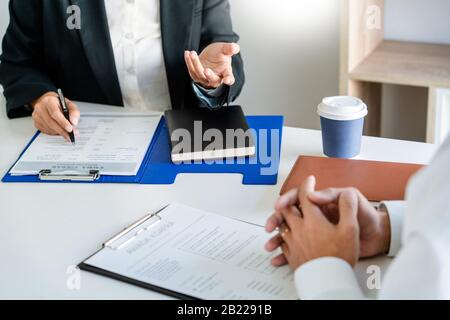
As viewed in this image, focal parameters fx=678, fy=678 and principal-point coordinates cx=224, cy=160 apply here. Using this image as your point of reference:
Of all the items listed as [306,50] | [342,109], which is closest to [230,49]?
[342,109]

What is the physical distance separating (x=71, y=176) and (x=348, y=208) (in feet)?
2.13

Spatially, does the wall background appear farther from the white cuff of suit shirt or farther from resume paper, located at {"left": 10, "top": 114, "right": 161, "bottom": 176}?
the white cuff of suit shirt

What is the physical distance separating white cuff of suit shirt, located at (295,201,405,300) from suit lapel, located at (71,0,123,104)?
1021 millimetres

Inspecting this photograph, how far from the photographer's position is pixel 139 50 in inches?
73.5

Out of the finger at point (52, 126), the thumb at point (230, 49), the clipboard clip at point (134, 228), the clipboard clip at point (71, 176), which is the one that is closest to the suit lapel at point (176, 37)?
the thumb at point (230, 49)

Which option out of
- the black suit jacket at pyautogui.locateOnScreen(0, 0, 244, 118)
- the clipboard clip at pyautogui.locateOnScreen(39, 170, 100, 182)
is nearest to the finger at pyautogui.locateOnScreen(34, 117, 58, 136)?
the black suit jacket at pyautogui.locateOnScreen(0, 0, 244, 118)

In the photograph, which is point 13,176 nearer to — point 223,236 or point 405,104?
point 223,236

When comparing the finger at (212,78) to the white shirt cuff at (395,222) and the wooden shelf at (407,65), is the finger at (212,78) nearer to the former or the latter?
the white shirt cuff at (395,222)

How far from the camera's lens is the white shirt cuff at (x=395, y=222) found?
112cm

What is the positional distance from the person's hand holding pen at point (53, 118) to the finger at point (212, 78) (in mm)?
338

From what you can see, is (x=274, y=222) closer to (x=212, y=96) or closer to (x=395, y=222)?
(x=395, y=222)

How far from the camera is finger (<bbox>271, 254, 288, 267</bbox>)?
1.11 meters
